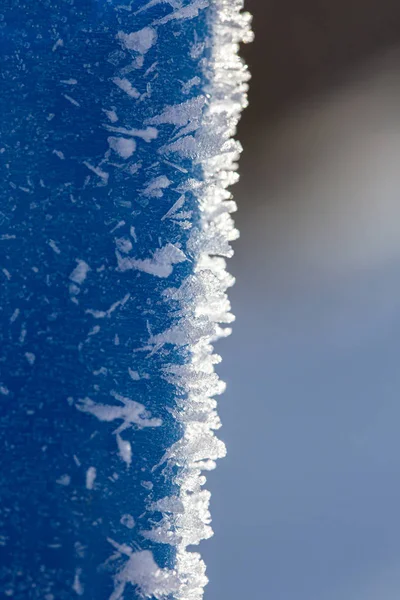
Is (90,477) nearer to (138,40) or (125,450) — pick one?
(125,450)

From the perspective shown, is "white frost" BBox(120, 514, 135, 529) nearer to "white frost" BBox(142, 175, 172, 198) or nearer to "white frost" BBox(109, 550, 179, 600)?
"white frost" BBox(109, 550, 179, 600)

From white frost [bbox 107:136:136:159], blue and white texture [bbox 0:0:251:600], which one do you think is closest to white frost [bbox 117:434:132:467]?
blue and white texture [bbox 0:0:251:600]

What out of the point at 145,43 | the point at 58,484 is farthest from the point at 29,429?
the point at 145,43

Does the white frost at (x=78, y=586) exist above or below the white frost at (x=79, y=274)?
below

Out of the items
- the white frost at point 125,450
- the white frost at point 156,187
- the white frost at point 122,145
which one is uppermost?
the white frost at point 122,145

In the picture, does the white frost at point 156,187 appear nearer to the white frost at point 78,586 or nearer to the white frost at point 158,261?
the white frost at point 158,261

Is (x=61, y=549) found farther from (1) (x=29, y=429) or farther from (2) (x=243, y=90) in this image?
(2) (x=243, y=90)

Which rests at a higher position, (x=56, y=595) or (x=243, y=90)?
(x=243, y=90)

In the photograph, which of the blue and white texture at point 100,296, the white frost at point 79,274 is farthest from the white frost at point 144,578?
the white frost at point 79,274
